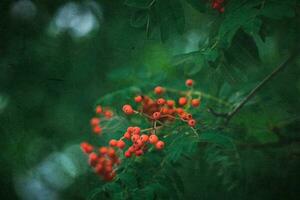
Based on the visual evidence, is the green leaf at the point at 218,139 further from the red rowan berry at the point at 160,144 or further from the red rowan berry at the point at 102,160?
the red rowan berry at the point at 102,160

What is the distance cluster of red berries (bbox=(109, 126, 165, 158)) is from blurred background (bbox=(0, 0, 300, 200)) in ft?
0.91

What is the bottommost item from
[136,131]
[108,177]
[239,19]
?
[108,177]

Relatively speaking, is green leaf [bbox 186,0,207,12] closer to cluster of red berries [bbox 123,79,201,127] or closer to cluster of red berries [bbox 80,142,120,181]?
cluster of red berries [bbox 123,79,201,127]

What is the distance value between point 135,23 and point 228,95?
1.97 ft

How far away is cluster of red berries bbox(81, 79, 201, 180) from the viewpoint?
4.79 ft

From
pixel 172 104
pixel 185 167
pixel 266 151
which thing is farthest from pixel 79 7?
pixel 266 151

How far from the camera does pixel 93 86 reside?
7.67 ft

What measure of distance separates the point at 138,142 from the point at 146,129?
0.08 meters

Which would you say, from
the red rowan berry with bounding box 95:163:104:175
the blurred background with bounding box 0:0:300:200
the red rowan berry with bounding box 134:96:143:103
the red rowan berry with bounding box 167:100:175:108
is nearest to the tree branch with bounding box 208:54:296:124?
the blurred background with bounding box 0:0:300:200

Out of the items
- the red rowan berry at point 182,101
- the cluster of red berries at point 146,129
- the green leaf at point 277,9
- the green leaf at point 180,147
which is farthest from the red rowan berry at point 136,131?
the green leaf at point 277,9

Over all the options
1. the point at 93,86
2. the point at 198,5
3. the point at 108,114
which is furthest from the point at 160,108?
the point at 93,86

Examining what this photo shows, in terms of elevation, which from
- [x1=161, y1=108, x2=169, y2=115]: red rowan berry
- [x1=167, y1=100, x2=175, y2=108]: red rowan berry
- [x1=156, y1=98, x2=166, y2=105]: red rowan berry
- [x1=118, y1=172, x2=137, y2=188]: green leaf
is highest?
[x1=156, y1=98, x2=166, y2=105]: red rowan berry

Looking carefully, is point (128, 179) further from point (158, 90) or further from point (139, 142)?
point (158, 90)

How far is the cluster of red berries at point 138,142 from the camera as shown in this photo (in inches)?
56.4
